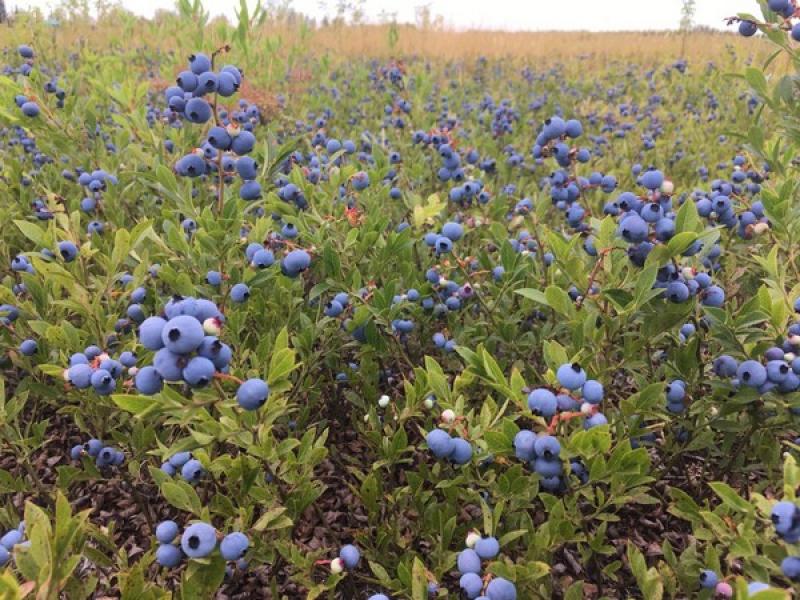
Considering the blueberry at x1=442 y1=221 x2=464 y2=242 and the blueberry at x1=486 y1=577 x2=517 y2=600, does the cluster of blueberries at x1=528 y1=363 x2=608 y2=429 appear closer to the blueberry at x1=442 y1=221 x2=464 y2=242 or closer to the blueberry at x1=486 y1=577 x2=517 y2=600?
the blueberry at x1=486 y1=577 x2=517 y2=600

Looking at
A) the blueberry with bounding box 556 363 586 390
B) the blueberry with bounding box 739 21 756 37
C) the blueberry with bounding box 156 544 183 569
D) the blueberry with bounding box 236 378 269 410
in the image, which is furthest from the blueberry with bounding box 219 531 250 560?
the blueberry with bounding box 739 21 756 37

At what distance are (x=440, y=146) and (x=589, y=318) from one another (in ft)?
6.42

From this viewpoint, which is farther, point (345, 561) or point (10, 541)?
point (345, 561)

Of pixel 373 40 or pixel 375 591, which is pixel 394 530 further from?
pixel 373 40

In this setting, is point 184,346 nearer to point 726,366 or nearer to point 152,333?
point 152,333

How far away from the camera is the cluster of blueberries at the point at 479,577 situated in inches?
52.3

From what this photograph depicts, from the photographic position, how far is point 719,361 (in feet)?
5.68

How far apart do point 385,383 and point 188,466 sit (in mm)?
1295

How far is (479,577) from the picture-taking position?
1382 mm

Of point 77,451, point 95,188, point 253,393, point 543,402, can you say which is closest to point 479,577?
point 543,402

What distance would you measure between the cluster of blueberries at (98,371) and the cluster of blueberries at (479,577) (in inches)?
46.2

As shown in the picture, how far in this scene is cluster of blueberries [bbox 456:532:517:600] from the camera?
1.33 m

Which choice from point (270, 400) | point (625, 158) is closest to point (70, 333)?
point (270, 400)

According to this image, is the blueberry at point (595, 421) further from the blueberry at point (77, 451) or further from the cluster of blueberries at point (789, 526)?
the blueberry at point (77, 451)
